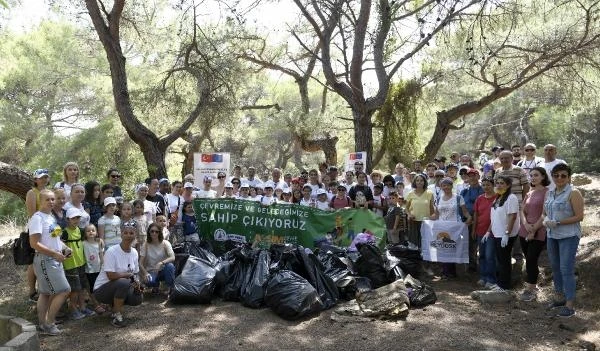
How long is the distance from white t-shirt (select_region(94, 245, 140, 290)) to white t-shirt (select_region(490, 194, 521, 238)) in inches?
164

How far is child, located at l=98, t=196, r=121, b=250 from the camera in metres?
5.98

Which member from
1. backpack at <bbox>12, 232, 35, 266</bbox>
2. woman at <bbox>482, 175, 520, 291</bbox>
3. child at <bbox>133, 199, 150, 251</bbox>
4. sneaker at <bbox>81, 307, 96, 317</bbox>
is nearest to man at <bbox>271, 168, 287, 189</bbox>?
child at <bbox>133, 199, 150, 251</bbox>

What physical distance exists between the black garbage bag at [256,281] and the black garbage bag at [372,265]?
1119 mm

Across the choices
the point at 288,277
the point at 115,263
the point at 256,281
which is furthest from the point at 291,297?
the point at 115,263

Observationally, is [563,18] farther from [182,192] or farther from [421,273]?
[182,192]

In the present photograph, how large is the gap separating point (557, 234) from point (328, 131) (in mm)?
10940

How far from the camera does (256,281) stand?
605cm

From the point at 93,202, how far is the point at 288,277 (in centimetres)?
250

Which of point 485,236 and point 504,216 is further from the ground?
point 504,216

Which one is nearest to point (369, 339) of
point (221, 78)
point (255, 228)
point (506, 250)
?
point (506, 250)

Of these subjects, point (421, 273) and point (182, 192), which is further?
point (182, 192)

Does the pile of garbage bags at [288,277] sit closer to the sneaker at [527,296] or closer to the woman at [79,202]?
the sneaker at [527,296]

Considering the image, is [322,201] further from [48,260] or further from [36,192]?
[48,260]

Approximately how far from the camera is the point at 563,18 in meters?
10.5
